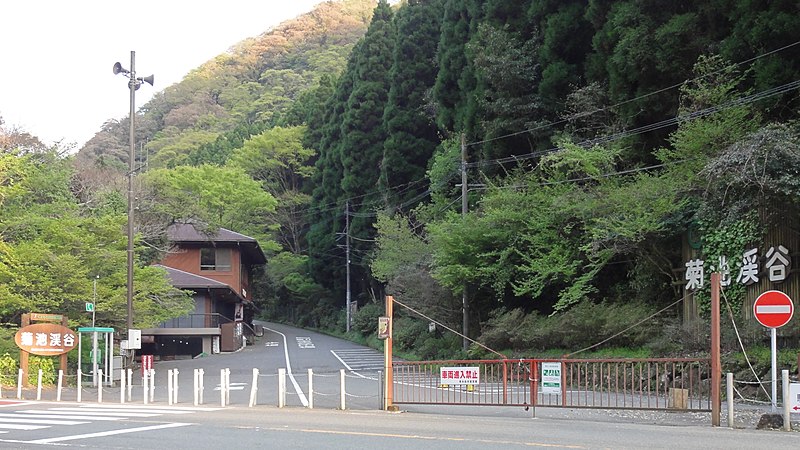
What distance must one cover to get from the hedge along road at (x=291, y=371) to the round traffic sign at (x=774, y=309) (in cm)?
789

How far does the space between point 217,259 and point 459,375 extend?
121 feet

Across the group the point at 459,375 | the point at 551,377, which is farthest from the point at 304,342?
the point at 551,377

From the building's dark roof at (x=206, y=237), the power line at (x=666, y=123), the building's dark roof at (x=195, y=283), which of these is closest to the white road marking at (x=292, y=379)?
the building's dark roof at (x=195, y=283)

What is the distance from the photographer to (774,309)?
1337cm

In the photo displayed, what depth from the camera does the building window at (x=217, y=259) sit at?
50562mm

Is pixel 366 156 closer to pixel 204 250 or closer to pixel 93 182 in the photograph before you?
pixel 204 250

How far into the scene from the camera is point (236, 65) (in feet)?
326

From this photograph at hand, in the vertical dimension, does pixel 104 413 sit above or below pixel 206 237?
below

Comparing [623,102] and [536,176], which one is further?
[536,176]

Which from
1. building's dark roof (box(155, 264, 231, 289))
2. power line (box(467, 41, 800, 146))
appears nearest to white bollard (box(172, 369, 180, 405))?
power line (box(467, 41, 800, 146))

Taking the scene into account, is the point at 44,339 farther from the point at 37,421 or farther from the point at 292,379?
the point at 37,421

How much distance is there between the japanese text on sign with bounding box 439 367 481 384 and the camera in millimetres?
16109

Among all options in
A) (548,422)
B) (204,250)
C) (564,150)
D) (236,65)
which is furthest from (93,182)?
(236,65)

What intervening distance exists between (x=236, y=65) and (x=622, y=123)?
77374mm
